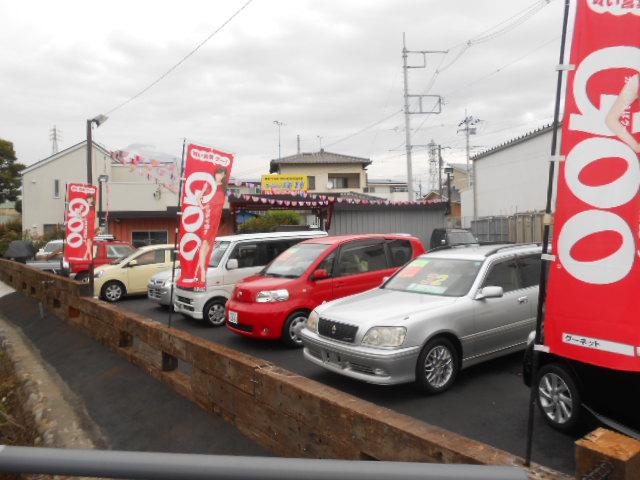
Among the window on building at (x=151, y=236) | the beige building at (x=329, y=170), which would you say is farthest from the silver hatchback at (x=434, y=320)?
the beige building at (x=329, y=170)

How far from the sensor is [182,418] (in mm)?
4895

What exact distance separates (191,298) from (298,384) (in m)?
5.71

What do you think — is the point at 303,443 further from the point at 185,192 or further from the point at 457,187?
the point at 457,187

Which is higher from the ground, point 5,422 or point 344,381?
point 344,381

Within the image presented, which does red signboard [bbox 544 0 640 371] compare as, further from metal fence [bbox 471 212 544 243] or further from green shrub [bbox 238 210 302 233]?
green shrub [bbox 238 210 302 233]

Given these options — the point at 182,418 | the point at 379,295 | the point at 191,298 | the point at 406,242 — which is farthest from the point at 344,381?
the point at 191,298

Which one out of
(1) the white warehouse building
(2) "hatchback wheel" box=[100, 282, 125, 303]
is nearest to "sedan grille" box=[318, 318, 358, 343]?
(2) "hatchback wheel" box=[100, 282, 125, 303]

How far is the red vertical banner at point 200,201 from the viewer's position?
280 inches

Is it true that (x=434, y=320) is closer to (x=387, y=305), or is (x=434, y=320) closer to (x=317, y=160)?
(x=387, y=305)

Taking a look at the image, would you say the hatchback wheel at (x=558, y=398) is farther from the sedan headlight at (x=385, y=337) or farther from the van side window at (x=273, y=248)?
the van side window at (x=273, y=248)

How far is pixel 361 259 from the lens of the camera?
8.02 metres

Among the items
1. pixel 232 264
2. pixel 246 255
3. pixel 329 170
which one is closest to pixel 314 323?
pixel 232 264

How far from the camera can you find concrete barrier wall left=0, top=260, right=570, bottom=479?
271 cm

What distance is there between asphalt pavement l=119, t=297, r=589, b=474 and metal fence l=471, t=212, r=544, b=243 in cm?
1205
